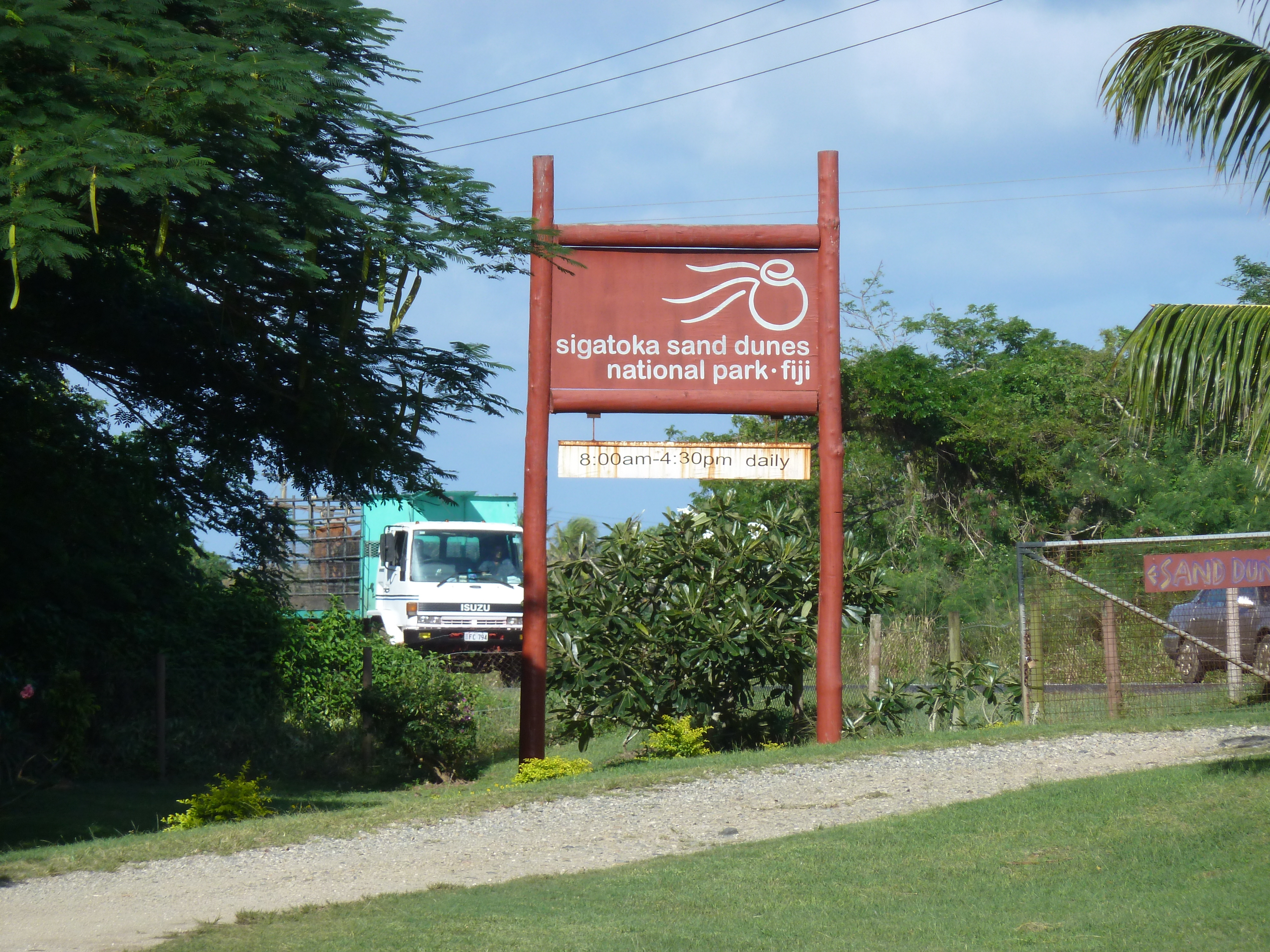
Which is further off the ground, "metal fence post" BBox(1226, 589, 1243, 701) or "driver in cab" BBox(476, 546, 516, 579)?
"driver in cab" BBox(476, 546, 516, 579)

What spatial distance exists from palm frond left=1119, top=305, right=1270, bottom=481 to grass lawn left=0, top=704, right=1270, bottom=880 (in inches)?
137

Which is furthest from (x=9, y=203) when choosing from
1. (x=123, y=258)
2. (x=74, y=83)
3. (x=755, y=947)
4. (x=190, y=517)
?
Answer: (x=190, y=517)

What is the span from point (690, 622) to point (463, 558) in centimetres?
1040

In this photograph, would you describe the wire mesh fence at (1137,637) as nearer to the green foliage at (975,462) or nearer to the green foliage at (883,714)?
the green foliage at (883,714)

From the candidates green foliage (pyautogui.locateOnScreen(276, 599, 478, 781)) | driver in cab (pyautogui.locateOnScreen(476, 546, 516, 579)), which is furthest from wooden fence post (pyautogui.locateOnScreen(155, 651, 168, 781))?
driver in cab (pyautogui.locateOnScreen(476, 546, 516, 579))

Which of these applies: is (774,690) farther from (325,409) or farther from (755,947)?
(755,947)

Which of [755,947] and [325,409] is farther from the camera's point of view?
[325,409]

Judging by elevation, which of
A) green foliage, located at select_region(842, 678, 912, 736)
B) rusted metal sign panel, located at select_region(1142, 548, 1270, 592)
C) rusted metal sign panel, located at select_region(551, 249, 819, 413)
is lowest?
green foliage, located at select_region(842, 678, 912, 736)

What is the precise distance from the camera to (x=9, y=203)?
7230 millimetres

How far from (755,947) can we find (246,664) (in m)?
11.1

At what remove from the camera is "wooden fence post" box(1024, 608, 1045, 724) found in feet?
38.4

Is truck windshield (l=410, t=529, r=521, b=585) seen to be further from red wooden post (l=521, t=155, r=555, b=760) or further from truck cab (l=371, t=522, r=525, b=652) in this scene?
red wooden post (l=521, t=155, r=555, b=760)

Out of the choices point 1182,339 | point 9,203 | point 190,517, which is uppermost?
point 9,203

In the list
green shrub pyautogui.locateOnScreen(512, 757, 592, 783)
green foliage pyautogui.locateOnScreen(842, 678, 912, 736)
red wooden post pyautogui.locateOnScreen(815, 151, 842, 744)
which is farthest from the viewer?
green foliage pyautogui.locateOnScreen(842, 678, 912, 736)
